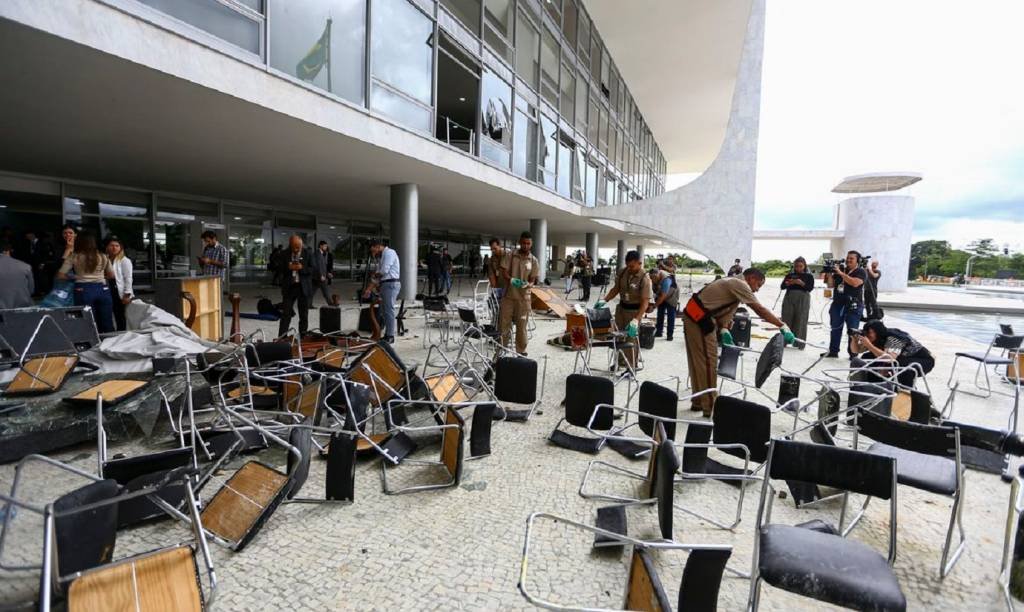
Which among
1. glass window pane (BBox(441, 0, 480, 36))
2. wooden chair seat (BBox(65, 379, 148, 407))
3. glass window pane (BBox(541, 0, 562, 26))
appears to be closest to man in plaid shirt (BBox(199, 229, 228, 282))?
wooden chair seat (BBox(65, 379, 148, 407))

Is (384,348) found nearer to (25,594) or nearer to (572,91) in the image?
(25,594)

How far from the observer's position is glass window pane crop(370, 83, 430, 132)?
27.8ft

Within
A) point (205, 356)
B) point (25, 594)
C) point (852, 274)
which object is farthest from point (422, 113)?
point (25, 594)

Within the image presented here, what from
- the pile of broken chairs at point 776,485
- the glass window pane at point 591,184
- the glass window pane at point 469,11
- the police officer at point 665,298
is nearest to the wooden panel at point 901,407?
the pile of broken chairs at point 776,485

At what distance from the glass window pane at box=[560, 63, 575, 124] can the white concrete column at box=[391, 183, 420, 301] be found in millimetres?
9442

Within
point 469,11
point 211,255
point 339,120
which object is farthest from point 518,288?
point 469,11

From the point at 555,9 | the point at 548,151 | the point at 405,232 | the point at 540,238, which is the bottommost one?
the point at 405,232

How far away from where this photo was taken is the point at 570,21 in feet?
60.8

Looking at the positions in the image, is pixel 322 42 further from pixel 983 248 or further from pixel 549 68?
pixel 983 248

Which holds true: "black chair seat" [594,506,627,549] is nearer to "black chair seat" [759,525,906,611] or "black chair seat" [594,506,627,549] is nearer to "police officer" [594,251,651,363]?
"black chair seat" [759,525,906,611]

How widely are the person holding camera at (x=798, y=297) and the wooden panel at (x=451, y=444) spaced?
644cm

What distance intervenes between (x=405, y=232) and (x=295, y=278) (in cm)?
490

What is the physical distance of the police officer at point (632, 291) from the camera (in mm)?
5688

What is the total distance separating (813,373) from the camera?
6.31m
